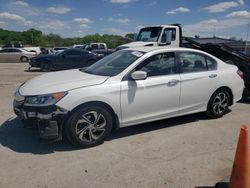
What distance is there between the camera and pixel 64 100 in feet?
13.6

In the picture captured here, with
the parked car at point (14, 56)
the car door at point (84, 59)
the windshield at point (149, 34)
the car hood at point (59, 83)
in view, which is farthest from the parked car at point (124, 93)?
the parked car at point (14, 56)

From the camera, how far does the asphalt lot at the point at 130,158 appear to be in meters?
3.46

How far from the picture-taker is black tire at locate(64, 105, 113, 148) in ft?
13.9

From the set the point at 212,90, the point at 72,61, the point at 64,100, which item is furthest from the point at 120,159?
the point at 72,61

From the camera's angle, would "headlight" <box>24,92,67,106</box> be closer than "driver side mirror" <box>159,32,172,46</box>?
Yes

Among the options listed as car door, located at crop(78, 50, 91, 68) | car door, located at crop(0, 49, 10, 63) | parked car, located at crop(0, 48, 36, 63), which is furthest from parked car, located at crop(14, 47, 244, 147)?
car door, located at crop(0, 49, 10, 63)

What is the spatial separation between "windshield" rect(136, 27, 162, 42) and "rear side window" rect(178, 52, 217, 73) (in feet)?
25.2

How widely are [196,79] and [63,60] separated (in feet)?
42.9

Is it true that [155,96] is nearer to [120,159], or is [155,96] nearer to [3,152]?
[120,159]

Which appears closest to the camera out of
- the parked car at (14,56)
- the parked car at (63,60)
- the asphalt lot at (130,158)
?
the asphalt lot at (130,158)

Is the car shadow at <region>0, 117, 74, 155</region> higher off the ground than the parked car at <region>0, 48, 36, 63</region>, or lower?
lower

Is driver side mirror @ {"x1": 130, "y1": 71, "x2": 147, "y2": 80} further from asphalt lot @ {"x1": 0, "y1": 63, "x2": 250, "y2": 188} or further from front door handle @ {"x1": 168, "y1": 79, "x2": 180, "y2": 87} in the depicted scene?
asphalt lot @ {"x1": 0, "y1": 63, "x2": 250, "y2": 188}

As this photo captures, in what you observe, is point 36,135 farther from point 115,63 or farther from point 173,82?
point 173,82

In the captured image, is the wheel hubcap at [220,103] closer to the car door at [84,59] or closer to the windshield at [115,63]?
the windshield at [115,63]
